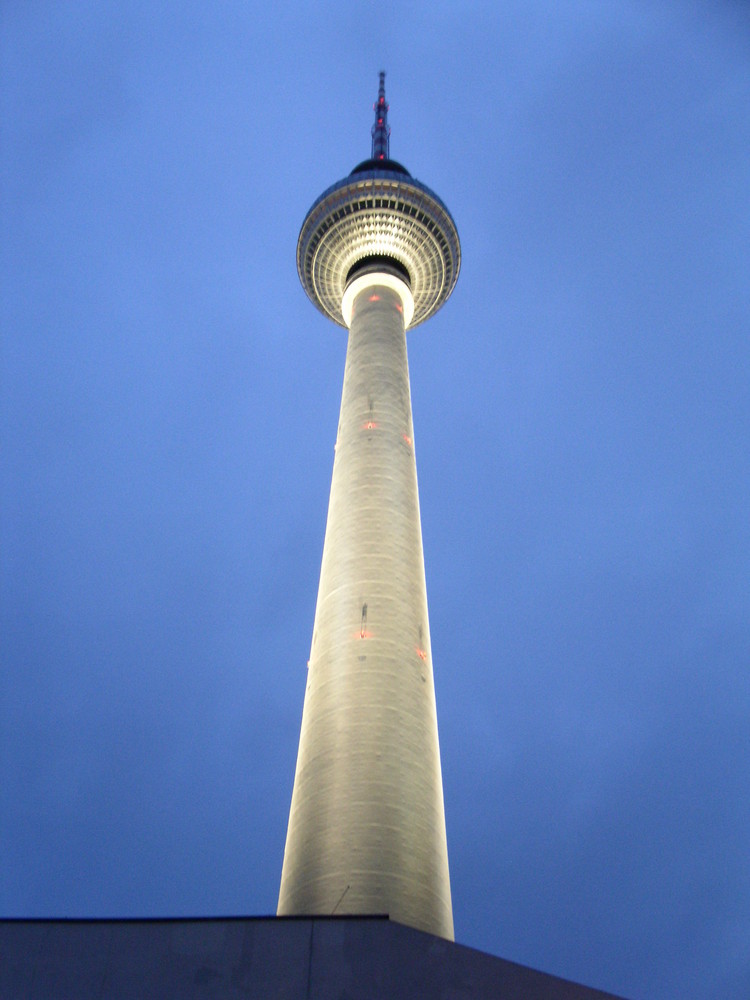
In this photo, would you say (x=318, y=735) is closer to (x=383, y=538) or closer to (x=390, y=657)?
(x=390, y=657)

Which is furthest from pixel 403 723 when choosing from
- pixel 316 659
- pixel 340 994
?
pixel 340 994

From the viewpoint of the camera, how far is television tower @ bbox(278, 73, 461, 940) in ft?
94.0

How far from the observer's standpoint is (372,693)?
32750mm

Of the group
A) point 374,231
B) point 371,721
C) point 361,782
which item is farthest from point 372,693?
point 374,231

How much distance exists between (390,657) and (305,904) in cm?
972

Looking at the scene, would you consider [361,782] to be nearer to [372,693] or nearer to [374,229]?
[372,693]

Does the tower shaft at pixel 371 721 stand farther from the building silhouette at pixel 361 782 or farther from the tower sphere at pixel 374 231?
the tower sphere at pixel 374 231

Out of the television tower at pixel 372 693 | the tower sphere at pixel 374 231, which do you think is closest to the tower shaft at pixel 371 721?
the television tower at pixel 372 693

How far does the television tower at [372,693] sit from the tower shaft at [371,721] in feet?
0.17

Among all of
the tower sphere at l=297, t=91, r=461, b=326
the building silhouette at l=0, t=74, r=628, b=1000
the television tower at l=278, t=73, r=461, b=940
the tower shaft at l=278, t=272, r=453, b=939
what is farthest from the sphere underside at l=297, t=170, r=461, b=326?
the tower shaft at l=278, t=272, r=453, b=939

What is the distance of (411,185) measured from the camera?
194 ft

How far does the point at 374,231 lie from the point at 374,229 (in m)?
0.13

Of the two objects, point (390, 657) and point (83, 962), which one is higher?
point (390, 657)

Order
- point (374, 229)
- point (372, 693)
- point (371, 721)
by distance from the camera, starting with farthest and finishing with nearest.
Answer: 1. point (374, 229)
2. point (372, 693)
3. point (371, 721)
